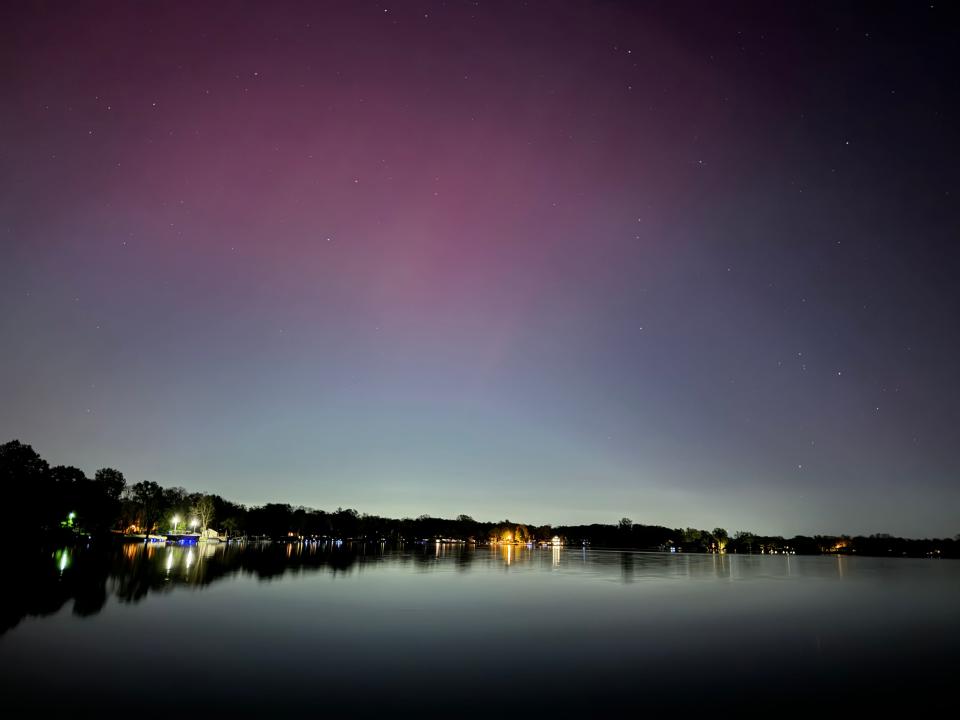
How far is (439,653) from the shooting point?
23.3 metres

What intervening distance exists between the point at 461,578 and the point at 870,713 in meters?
48.1

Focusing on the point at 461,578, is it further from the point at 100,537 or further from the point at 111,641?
the point at 100,537

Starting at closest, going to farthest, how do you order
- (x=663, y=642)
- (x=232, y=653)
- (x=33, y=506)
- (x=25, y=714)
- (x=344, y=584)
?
(x=25, y=714) → (x=232, y=653) → (x=663, y=642) → (x=344, y=584) → (x=33, y=506)

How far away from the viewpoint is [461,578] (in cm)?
6181

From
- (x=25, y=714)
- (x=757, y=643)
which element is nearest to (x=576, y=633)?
(x=757, y=643)

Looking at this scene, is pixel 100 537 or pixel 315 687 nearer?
pixel 315 687

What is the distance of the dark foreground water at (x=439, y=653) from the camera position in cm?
1667

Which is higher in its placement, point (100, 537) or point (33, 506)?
point (33, 506)

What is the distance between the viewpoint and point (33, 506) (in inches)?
3177

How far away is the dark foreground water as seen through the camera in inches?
656

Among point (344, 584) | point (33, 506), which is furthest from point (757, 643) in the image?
point (33, 506)

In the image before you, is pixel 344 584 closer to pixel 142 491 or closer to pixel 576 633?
pixel 576 633

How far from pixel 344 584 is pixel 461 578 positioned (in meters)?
16.3

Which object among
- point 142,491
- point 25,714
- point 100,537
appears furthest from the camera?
point 142,491
